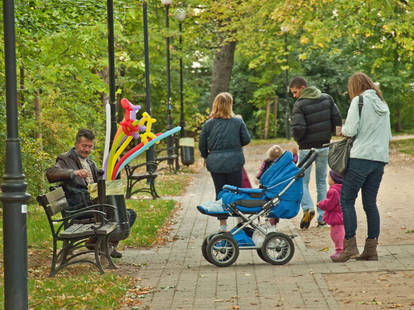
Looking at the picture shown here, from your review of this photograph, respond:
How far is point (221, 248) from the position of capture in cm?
816

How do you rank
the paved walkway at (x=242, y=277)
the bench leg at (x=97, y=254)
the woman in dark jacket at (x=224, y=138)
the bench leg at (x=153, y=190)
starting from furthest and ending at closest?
the bench leg at (x=153, y=190), the woman in dark jacket at (x=224, y=138), the bench leg at (x=97, y=254), the paved walkway at (x=242, y=277)

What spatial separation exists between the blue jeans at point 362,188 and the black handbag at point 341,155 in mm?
60

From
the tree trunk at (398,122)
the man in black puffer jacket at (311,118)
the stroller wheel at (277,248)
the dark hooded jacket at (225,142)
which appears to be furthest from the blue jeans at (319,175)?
the tree trunk at (398,122)

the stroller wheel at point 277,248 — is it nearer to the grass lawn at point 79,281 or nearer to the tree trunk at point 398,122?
the grass lawn at point 79,281

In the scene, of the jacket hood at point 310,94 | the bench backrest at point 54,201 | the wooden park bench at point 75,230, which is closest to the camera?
the bench backrest at point 54,201

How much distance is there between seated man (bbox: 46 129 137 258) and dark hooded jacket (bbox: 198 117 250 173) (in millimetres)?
1617

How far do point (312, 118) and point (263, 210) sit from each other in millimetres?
2633

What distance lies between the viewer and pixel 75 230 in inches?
311

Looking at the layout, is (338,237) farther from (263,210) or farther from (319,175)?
(319,175)

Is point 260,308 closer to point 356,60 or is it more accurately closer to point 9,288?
point 9,288

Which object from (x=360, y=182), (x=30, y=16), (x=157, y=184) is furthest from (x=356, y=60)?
(x=360, y=182)

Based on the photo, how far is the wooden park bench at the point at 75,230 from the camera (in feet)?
24.8

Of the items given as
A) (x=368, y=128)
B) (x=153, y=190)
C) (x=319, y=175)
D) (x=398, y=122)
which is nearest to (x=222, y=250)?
(x=368, y=128)

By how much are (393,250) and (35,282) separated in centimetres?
405
